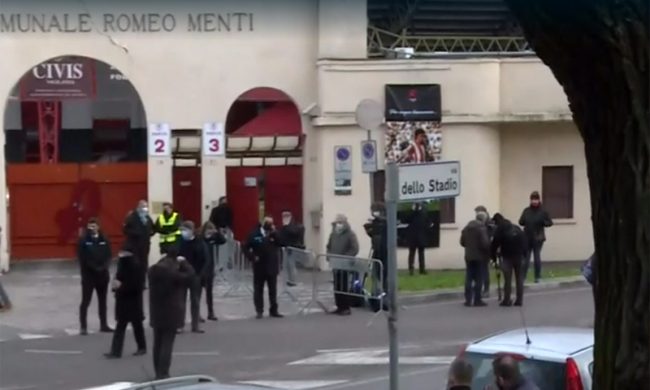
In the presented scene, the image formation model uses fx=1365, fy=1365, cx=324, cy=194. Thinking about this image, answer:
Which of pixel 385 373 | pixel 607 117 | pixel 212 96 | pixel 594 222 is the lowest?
pixel 385 373

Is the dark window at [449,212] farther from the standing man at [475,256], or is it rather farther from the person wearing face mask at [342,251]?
the person wearing face mask at [342,251]

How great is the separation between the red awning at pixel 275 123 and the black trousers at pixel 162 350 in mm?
15615

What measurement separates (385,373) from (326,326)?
14.6 ft

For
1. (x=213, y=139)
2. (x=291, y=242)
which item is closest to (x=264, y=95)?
(x=213, y=139)

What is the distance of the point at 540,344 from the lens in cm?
979

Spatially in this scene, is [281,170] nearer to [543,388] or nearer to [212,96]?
[212,96]

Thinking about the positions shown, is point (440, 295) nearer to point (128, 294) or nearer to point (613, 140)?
point (128, 294)

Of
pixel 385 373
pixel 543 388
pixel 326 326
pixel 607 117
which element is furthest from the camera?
pixel 326 326

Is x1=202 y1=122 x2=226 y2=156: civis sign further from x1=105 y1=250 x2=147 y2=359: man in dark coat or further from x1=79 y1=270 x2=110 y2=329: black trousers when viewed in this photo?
x1=105 y1=250 x2=147 y2=359: man in dark coat

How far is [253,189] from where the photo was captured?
31.3 metres

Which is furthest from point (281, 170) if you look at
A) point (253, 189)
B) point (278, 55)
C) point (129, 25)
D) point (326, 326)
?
point (326, 326)

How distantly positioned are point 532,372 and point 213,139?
67.3 ft

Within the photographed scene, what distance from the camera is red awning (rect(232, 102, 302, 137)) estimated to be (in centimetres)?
3112

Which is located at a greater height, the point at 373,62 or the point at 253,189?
the point at 373,62
